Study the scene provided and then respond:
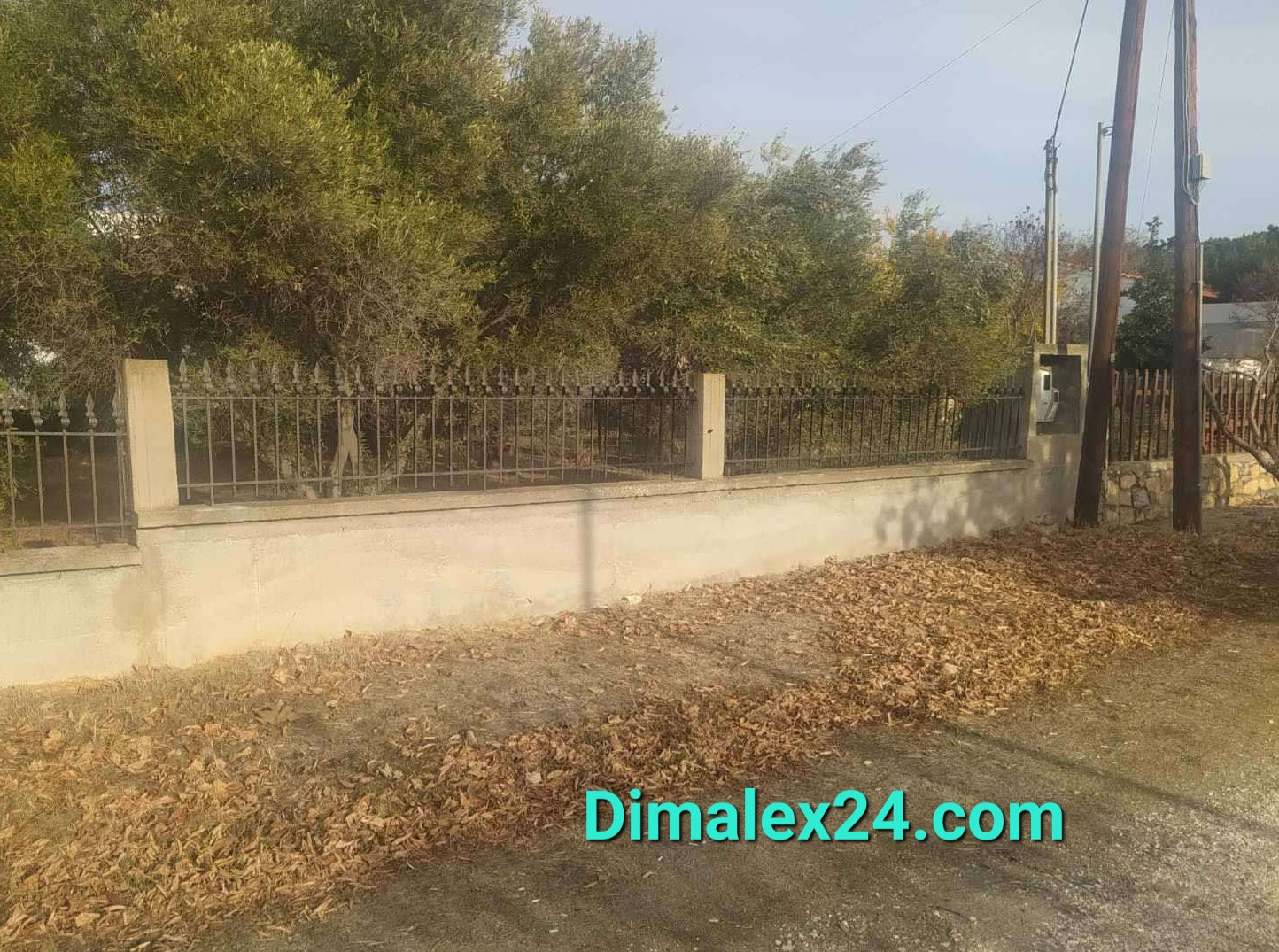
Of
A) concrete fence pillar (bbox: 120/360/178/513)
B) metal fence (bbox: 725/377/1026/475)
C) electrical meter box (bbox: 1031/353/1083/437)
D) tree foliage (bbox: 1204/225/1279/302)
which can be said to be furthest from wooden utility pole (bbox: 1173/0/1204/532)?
tree foliage (bbox: 1204/225/1279/302)

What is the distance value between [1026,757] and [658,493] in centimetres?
393

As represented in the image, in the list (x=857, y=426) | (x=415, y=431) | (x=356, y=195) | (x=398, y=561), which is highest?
(x=356, y=195)

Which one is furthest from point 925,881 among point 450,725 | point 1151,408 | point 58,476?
point 1151,408

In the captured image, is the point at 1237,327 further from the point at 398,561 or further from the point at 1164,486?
the point at 398,561

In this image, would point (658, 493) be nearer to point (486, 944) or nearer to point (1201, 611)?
point (1201, 611)

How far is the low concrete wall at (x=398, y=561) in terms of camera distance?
570 centimetres

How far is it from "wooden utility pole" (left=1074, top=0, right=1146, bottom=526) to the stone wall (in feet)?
2.20

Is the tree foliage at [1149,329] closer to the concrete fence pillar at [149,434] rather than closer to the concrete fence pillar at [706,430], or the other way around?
the concrete fence pillar at [706,430]

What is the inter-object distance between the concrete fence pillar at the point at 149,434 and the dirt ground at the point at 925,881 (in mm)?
3323

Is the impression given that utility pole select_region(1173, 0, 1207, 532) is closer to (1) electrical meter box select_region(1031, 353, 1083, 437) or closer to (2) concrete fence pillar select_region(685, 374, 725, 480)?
(1) electrical meter box select_region(1031, 353, 1083, 437)

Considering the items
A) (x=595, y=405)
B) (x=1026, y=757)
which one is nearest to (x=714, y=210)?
(x=595, y=405)

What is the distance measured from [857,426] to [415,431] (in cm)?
478

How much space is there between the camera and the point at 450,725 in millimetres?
5363

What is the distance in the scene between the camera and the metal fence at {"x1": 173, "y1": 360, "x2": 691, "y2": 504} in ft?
22.1
